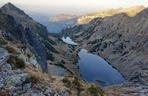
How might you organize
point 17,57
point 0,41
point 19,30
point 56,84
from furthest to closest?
point 19,30
point 0,41
point 17,57
point 56,84

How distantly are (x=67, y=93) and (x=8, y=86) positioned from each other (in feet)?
19.3

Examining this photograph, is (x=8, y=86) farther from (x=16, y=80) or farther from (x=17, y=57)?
(x=17, y=57)

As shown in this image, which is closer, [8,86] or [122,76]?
[8,86]

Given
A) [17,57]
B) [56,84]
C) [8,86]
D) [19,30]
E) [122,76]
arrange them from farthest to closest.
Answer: [122,76] → [19,30] → [17,57] → [56,84] → [8,86]

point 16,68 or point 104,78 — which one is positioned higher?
point 104,78

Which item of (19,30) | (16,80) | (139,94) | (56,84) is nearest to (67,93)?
(56,84)

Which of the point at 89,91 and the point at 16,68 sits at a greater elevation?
the point at 16,68

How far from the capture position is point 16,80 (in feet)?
112

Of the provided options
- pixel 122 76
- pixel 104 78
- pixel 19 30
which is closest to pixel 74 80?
pixel 19 30

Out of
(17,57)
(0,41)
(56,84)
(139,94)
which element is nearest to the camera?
(56,84)

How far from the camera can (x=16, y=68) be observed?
38.1 metres

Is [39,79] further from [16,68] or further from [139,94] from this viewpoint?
[139,94]

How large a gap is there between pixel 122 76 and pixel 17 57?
15712cm

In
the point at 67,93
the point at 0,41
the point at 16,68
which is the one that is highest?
the point at 0,41
